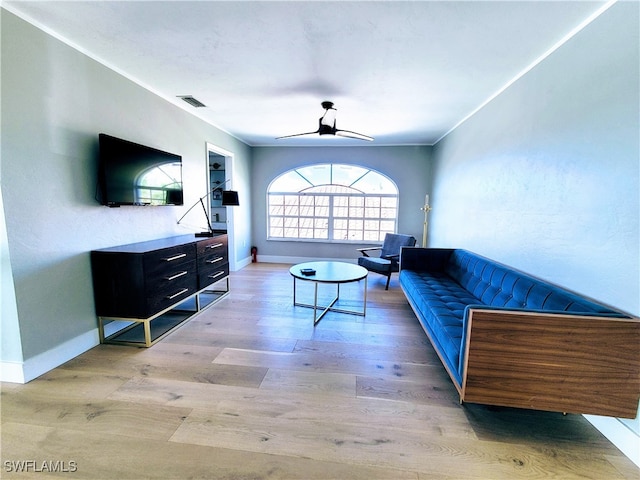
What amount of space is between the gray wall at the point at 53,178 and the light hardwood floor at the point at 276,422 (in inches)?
17.7

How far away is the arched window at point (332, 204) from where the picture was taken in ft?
19.4

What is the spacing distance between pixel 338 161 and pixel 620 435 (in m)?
5.28

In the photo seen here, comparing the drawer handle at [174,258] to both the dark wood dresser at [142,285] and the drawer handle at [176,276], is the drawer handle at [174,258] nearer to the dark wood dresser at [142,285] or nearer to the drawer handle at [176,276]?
the dark wood dresser at [142,285]

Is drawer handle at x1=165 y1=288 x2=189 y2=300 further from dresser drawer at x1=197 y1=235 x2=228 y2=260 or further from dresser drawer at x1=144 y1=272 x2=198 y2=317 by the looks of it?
dresser drawer at x1=197 y1=235 x2=228 y2=260

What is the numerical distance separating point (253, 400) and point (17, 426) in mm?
1354

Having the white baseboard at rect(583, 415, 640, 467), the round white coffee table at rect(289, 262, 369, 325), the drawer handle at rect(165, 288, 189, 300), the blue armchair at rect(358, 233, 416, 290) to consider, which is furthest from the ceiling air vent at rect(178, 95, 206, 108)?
the white baseboard at rect(583, 415, 640, 467)

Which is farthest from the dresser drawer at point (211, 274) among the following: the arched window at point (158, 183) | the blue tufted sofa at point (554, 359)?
the blue tufted sofa at point (554, 359)

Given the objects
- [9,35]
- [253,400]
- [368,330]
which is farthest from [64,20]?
[368,330]

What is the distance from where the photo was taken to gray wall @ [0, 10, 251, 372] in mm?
1876

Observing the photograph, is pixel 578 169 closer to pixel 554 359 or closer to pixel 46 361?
pixel 554 359

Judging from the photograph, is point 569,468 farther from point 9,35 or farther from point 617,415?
point 9,35

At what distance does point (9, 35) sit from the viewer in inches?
71.2

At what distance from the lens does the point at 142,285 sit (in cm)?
241

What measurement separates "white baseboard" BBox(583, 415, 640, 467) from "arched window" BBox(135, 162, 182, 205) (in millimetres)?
3998
